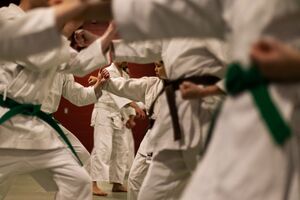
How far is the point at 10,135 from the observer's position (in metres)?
2.84

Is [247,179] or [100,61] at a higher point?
[247,179]

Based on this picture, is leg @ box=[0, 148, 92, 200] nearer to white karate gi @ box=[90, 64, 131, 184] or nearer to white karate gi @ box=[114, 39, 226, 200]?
white karate gi @ box=[114, 39, 226, 200]

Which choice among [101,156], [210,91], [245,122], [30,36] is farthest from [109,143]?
[245,122]

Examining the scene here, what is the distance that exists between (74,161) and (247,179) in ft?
5.48

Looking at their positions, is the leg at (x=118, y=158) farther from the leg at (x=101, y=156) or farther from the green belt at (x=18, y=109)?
the green belt at (x=18, y=109)

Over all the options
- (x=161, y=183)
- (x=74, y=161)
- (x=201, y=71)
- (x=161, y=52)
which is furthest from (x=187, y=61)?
(x=74, y=161)

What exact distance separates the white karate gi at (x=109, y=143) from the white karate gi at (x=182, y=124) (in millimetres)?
3120

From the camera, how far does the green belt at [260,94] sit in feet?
4.26

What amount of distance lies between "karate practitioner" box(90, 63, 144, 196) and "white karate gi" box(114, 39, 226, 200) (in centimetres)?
311

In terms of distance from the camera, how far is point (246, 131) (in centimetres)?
133

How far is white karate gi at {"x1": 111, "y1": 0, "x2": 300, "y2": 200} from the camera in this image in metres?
1.31

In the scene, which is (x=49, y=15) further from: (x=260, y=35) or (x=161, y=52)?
(x=161, y=52)

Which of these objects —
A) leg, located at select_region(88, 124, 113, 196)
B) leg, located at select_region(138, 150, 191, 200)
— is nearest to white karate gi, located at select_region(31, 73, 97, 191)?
leg, located at select_region(138, 150, 191, 200)

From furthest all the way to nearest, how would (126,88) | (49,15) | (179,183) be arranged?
(126,88) < (179,183) < (49,15)
